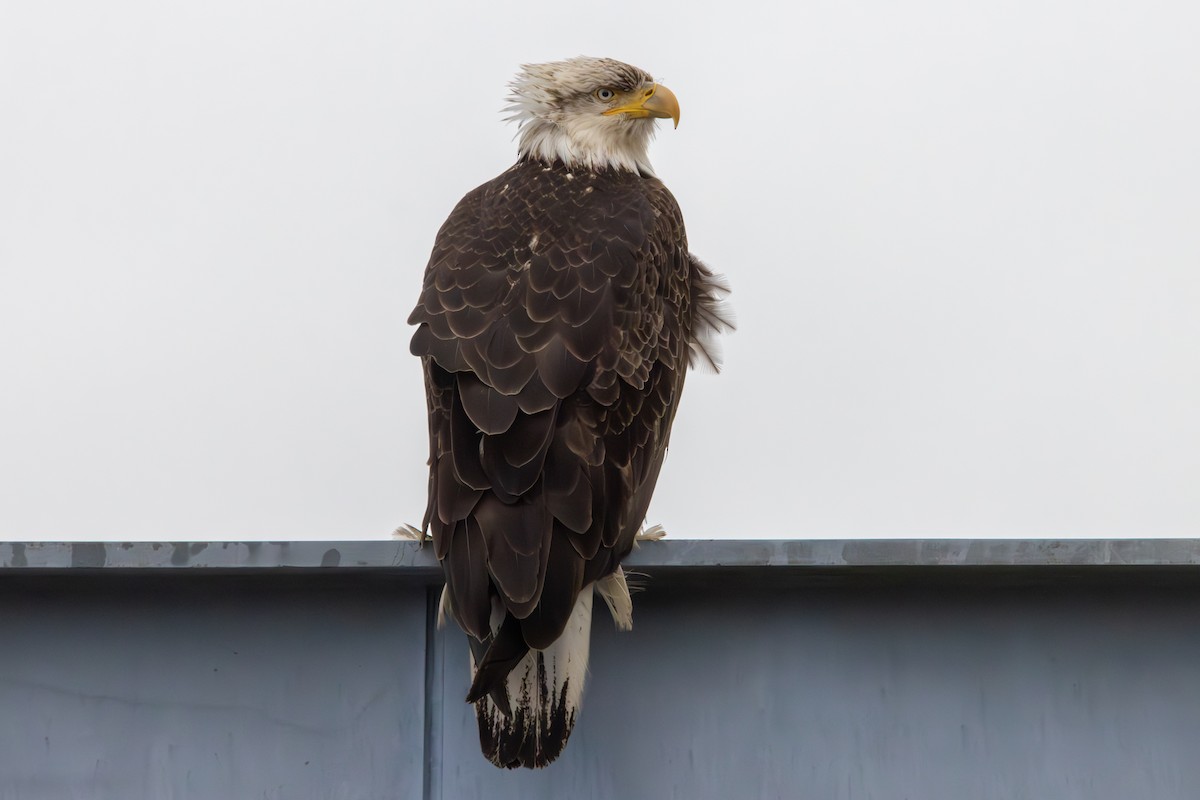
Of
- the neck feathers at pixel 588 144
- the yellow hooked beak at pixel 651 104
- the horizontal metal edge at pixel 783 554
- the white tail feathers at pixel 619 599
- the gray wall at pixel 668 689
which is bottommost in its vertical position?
the gray wall at pixel 668 689

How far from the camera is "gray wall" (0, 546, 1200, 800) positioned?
3.34 meters

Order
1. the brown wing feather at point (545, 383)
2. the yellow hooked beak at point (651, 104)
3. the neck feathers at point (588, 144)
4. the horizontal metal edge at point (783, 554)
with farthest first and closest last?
the yellow hooked beak at point (651, 104) → the neck feathers at point (588, 144) → the brown wing feather at point (545, 383) → the horizontal metal edge at point (783, 554)

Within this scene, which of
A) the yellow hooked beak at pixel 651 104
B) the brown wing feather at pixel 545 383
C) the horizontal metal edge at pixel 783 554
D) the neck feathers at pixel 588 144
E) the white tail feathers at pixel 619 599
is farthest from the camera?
the yellow hooked beak at pixel 651 104

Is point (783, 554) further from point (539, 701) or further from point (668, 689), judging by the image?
point (539, 701)

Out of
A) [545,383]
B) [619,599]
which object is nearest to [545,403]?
[545,383]

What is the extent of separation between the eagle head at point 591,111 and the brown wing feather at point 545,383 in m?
0.71

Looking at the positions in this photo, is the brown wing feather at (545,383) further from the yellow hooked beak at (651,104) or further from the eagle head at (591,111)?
the yellow hooked beak at (651,104)

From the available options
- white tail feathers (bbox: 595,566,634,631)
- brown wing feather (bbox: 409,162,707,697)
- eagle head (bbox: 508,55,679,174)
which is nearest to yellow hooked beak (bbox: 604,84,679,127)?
eagle head (bbox: 508,55,679,174)

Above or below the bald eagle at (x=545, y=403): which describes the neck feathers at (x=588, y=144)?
above

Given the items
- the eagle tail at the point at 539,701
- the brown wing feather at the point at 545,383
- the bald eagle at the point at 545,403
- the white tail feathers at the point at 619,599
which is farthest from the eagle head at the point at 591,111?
the eagle tail at the point at 539,701

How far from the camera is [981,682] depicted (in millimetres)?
3416

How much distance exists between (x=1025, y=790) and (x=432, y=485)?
1868mm

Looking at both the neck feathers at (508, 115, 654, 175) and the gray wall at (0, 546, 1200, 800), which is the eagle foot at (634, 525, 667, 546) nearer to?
the gray wall at (0, 546, 1200, 800)

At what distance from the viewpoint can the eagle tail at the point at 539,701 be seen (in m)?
3.21
